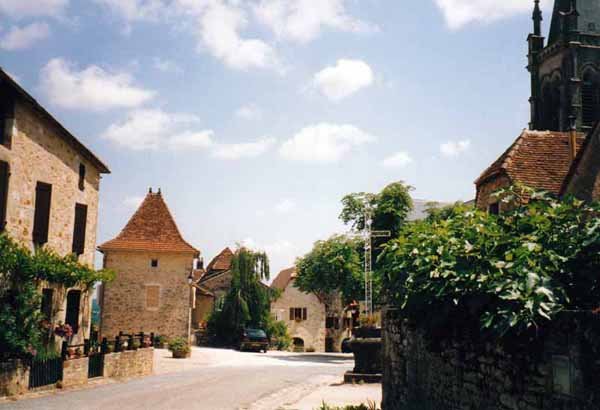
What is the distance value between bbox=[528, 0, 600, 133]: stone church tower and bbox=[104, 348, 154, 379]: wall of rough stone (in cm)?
3223

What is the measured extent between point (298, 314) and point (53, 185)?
99.0 feet

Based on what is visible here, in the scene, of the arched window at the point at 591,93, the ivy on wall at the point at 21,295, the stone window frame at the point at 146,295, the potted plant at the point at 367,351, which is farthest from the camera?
the arched window at the point at 591,93

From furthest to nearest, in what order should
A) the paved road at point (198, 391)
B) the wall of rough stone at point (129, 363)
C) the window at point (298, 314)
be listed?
the window at point (298, 314) → the wall of rough stone at point (129, 363) → the paved road at point (198, 391)

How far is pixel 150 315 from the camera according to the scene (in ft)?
104

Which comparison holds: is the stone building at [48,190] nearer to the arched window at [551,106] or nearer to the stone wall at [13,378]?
the stone wall at [13,378]

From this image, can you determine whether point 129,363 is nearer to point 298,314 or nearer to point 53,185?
point 53,185

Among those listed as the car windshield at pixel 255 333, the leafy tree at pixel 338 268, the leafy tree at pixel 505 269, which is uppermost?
the leafy tree at pixel 338 268

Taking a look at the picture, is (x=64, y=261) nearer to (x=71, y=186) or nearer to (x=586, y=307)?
(x=71, y=186)

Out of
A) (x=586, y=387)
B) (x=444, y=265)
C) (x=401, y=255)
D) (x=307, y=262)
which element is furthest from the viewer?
(x=307, y=262)

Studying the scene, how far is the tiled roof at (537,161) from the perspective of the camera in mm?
16812

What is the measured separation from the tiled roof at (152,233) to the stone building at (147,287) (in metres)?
0.06


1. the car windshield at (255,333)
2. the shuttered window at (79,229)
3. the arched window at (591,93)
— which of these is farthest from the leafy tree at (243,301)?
the arched window at (591,93)

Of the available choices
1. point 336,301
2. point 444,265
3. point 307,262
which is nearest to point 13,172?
point 444,265

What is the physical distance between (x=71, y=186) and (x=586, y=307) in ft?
58.9
